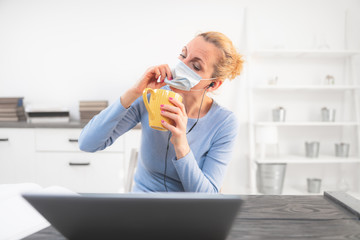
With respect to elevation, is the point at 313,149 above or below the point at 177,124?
below

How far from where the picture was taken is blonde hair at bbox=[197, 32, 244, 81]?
108 centimetres

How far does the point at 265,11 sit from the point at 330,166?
5.91ft

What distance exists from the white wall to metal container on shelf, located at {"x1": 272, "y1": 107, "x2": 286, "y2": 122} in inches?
14.9

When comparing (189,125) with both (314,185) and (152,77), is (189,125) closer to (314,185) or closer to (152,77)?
(152,77)

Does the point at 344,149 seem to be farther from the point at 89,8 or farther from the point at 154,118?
the point at 89,8

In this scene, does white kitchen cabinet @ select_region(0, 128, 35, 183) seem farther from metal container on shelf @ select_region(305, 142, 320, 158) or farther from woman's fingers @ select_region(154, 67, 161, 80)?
metal container on shelf @ select_region(305, 142, 320, 158)

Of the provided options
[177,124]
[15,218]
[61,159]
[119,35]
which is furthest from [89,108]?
[15,218]

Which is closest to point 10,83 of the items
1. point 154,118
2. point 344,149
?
point 154,118

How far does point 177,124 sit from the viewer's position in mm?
841

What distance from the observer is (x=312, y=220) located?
60 centimetres

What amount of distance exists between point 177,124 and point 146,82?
24 centimetres

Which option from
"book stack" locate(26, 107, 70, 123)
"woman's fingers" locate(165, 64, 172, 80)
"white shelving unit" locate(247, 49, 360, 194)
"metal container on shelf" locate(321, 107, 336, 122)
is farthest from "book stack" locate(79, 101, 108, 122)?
"metal container on shelf" locate(321, 107, 336, 122)

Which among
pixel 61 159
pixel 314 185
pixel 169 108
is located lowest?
pixel 314 185

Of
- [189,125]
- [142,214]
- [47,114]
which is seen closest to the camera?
[142,214]
